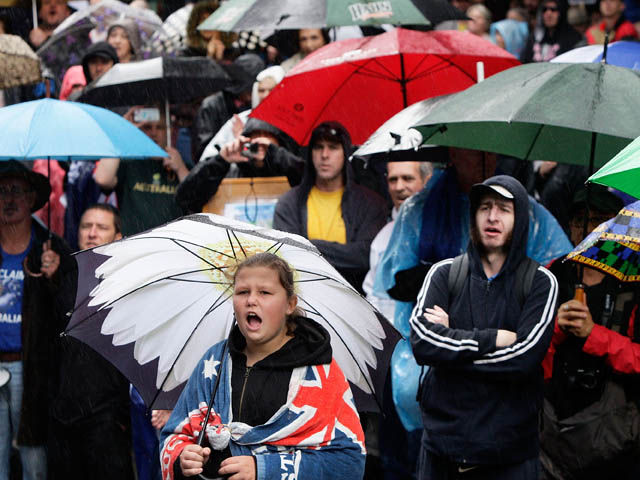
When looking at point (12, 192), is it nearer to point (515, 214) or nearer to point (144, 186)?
point (144, 186)

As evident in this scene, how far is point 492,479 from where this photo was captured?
5.19 metres

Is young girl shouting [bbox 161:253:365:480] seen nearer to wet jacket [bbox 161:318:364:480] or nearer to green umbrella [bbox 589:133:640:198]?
wet jacket [bbox 161:318:364:480]

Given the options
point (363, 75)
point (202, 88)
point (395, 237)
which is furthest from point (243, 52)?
point (395, 237)

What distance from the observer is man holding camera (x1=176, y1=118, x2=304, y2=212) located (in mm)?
7402

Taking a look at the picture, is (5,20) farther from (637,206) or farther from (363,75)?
(637,206)

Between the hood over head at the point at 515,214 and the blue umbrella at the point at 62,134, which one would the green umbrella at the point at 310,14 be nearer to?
the blue umbrella at the point at 62,134

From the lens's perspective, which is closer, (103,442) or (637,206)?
(637,206)

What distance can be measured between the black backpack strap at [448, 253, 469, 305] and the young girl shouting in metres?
1.23

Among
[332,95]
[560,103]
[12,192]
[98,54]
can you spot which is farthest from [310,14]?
[98,54]

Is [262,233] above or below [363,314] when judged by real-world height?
above

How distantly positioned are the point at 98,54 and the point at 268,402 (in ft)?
20.9

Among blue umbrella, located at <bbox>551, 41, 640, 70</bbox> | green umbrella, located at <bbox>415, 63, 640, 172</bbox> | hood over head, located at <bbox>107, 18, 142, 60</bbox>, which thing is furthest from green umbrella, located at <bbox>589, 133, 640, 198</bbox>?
hood over head, located at <bbox>107, 18, 142, 60</bbox>

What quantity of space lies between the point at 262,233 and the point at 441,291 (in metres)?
1.39

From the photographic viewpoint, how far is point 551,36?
12.5m
